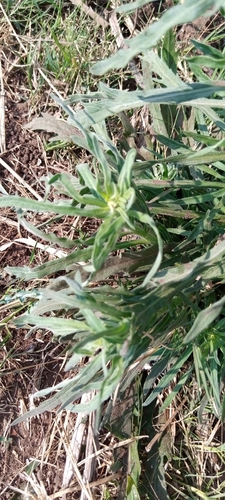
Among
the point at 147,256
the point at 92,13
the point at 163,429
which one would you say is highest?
the point at 92,13

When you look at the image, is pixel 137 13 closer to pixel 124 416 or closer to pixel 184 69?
pixel 184 69

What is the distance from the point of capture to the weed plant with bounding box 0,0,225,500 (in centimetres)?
115

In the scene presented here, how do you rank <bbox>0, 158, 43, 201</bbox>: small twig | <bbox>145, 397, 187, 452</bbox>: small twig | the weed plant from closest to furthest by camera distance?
the weed plant
<bbox>145, 397, 187, 452</bbox>: small twig
<bbox>0, 158, 43, 201</bbox>: small twig

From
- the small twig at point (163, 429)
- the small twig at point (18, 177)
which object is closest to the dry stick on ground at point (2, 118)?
the small twig at point (18, 177)

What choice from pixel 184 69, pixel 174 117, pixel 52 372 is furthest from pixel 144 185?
pixel 52 372

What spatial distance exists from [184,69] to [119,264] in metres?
0.91

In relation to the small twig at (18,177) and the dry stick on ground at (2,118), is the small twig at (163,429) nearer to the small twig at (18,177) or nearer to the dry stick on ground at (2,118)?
the small twig at (18,177)

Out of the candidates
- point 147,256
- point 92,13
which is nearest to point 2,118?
point 92,13

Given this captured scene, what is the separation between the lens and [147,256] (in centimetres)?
162

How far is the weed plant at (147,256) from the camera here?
1.15 m

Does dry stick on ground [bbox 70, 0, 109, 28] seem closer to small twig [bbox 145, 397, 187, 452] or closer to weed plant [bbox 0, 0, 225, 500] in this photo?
weed plant [bbox 0, 0, 225, 500]

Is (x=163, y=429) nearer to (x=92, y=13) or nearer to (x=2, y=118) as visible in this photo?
(x=2, y=118)

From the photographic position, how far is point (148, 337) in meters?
1.34

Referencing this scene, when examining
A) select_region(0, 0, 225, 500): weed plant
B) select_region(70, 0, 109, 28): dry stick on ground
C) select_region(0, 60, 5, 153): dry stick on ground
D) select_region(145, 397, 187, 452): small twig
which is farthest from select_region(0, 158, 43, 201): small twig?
select_region(145, 397, 187, 452): small twig
